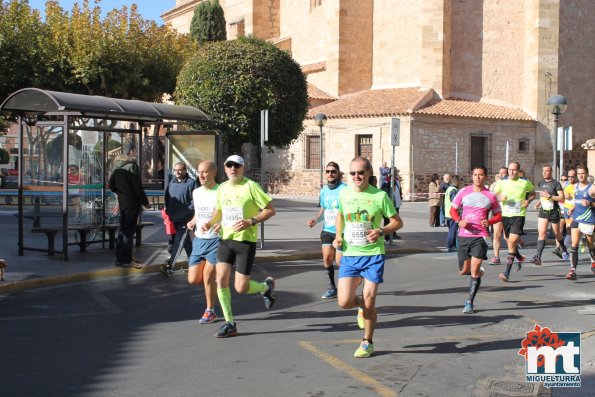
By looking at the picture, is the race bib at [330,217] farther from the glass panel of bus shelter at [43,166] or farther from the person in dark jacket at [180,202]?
the glass panel of bus shelter at [43,166]

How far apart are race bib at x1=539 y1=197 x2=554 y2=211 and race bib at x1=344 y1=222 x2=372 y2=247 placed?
23.5 feet

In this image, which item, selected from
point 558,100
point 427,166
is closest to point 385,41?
point 427,166

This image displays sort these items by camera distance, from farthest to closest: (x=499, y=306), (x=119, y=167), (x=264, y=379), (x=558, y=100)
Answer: (x=558, y=100), (x=119, y=167), (x=499, y=306), (x=264, y=379)

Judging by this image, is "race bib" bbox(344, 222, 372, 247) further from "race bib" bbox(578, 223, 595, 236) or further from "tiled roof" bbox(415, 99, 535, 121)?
"tiled roof" bbox(415, 99, 535, 121)

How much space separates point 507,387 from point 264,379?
183 centimetres

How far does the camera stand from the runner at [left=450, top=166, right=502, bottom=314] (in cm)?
873

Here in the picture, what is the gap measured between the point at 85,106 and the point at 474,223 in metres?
6.44

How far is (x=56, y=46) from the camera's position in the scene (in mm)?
26625

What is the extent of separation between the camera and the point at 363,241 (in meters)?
6.64

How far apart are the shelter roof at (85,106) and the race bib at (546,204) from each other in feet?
21.1

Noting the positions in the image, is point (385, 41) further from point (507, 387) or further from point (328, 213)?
point (507, 387)

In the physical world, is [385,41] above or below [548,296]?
above

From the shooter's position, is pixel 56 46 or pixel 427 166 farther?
pixel 427 166

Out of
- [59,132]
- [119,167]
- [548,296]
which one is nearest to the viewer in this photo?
[548,296]
